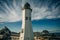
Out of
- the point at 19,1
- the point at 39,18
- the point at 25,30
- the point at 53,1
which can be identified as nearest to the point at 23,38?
the point at 25,30

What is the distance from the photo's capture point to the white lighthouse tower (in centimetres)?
512

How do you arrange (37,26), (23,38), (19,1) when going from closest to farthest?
(23,38), (19,1), (37,26)

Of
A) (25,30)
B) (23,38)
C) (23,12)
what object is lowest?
(23,38)

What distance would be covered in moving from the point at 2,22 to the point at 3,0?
1048 millimetres

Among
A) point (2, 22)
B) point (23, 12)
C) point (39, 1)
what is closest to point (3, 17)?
point (2, 22)

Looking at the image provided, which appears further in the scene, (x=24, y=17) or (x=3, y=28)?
(x=3, y=28)

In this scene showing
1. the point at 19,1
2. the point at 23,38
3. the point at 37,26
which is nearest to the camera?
the point at 23,38

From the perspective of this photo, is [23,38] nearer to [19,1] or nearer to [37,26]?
[37,26]

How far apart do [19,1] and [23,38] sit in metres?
1.70

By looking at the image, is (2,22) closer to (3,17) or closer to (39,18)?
(3,17)

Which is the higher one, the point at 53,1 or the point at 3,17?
the point at 53,1

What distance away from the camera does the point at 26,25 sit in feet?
17.1

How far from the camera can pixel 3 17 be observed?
5.62 m

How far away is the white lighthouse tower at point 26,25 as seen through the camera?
16.8 feet
